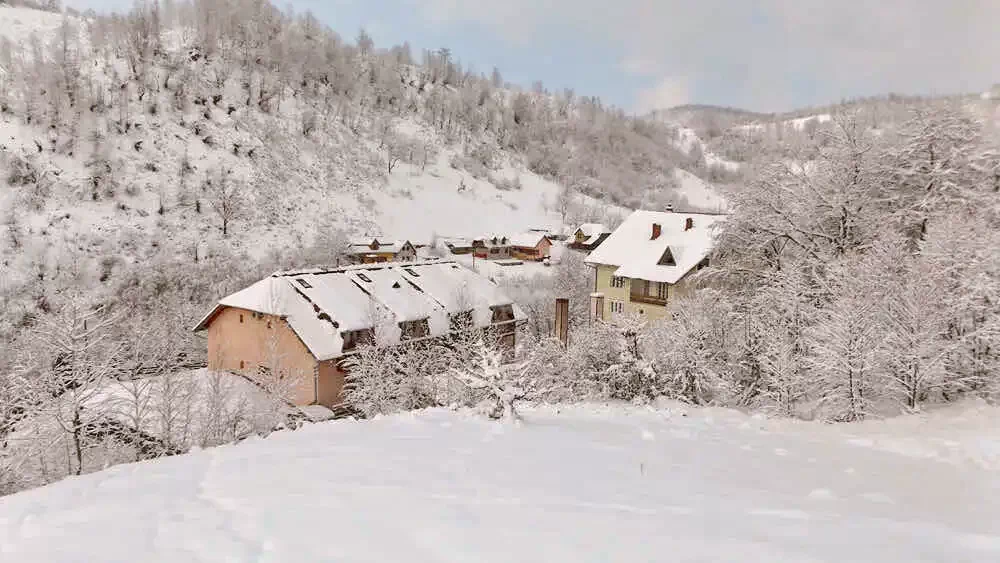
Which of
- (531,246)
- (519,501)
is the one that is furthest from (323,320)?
(531,246)

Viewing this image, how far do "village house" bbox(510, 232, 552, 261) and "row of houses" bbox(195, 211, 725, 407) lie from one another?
3165cm

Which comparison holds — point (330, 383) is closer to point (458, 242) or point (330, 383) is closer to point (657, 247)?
point (657, 247)

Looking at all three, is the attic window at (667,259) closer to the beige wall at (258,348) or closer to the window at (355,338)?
the window at (355,338)

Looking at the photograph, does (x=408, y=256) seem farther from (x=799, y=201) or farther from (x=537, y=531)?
(x=537, y=531)

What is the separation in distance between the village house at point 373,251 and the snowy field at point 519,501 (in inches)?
1979

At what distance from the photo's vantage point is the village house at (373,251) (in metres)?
58.8

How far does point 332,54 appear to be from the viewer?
10194cm

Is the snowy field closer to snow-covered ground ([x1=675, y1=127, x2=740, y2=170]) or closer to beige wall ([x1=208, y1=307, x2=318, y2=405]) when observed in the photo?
beige wall ([x1=208, y1=307, x2=318, y2=405])

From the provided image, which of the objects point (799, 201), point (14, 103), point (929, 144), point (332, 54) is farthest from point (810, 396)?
point (332, 54)

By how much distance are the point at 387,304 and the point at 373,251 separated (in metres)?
30.6

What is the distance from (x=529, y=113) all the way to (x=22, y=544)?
13160 centimetres

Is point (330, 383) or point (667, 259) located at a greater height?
point (667, 259)

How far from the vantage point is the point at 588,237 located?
71.8 metres

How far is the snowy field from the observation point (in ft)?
14.1
